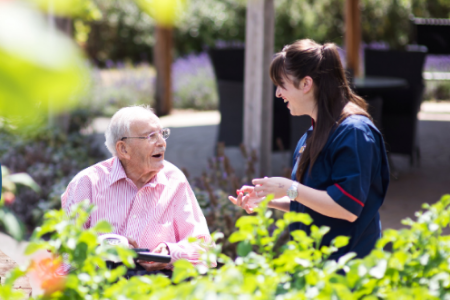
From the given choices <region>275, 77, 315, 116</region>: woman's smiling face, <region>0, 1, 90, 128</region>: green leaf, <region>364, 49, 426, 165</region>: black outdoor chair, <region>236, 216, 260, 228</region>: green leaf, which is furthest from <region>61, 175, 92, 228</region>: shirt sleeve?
<region>364, 49, 426, 165</region>: black outdoor chair

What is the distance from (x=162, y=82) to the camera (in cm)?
1087

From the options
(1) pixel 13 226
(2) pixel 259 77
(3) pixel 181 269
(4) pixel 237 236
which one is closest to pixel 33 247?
(1) pixel 13 226

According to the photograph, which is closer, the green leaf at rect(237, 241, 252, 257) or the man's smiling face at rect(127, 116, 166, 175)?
the green leaf at rect(237, 241, 252, 257)

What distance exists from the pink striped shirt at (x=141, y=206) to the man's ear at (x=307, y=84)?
2.62 ft

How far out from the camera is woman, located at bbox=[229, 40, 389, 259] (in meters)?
1.69

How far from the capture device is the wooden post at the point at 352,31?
32.4 ft

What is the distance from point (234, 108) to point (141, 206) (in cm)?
386

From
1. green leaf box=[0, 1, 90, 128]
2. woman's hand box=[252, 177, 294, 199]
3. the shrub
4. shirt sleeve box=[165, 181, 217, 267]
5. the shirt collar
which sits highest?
green leaf box=[0, 1, 90, 128]

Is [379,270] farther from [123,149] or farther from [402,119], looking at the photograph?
[402,119]

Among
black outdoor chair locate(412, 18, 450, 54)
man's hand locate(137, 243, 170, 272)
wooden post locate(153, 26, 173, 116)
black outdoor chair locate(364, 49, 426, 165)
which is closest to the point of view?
man's hand locate(137, 243, 170, 272)

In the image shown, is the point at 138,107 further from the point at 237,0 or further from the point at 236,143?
the point at 237,0

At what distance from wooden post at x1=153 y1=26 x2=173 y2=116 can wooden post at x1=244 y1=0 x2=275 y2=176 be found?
6.30 m

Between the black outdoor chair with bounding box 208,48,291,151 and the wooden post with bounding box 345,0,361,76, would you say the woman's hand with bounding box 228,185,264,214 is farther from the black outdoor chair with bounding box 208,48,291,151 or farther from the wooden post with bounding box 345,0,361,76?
the wooden post with bounding box 345,0,361,76

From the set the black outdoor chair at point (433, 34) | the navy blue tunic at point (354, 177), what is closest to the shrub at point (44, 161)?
the navy blue tunic at point (354, 177)
